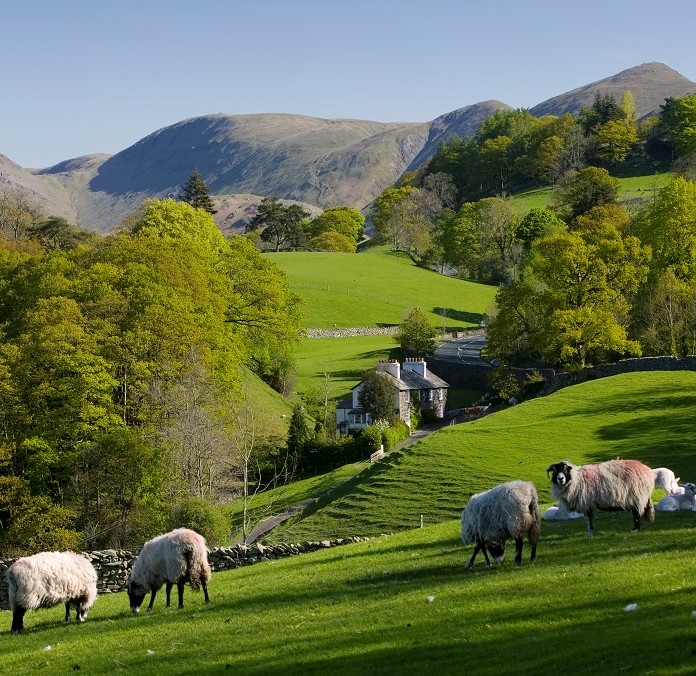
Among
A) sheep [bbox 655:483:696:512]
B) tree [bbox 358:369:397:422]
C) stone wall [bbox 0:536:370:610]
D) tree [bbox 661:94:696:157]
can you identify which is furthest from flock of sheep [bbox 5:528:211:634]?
tree [bbox 661:94:696:157]

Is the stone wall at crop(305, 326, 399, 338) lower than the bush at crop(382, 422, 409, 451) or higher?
higher

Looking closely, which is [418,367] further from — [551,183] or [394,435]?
[551,183]

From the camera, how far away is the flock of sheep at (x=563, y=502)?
1998cm

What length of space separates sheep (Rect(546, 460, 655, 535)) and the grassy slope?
40.4ft

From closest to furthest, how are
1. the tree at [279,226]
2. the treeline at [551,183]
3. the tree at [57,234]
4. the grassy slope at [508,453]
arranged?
1. the grassy slope at [508,453]
2. the tree at [57,234]
3. the treeline at [551,183]
4. the tree at [279,226]

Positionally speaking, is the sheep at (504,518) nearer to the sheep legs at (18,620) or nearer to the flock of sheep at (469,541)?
the flock of sheep at (469,541)

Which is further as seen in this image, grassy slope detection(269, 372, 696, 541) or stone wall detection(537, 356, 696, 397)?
stone wall detection(537, 356, 696, 397)

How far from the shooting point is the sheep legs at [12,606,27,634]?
21.3m

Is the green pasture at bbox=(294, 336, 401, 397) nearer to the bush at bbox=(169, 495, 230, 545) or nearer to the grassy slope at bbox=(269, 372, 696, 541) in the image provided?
the grassy slope at bbox=(269, 372, 696, 541)

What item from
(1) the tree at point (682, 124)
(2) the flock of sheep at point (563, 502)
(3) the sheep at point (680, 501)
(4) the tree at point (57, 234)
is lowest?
(3) the sheep at point (680, 501)

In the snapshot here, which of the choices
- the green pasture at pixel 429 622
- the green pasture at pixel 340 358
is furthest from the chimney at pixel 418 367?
the green pasture at pixel 429 622

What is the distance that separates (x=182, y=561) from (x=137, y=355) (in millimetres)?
34347

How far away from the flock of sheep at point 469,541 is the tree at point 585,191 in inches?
4727

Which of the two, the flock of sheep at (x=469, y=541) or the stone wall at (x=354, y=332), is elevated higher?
the stone wall at (x=354, y=332)
